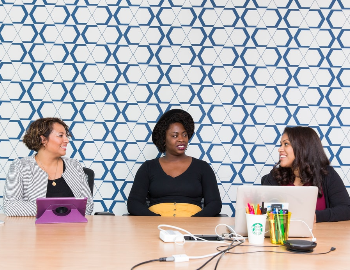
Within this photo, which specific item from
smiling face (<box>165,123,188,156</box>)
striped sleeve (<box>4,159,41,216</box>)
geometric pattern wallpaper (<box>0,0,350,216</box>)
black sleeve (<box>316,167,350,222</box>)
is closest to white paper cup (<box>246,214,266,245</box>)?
black sleeve (<box>316,167,350,222</box>)

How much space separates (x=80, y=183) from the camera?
3379 millimetres

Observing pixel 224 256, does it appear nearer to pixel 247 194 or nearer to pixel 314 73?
pixel 247 194

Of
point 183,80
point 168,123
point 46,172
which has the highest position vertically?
point 183,80

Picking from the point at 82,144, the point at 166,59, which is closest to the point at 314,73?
the point at 166,59

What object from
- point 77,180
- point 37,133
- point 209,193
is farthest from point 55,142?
point 209,193

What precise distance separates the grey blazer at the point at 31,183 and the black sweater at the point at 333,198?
137cm

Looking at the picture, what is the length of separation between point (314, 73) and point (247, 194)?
95.6 inches

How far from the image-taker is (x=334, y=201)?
2939 millimetres

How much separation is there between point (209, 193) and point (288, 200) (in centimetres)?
160

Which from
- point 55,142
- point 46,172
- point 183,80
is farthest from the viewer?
point 183,80

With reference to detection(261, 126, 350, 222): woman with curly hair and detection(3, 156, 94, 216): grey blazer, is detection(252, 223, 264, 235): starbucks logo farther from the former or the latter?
detection(3, 156, 94, 216): grey blazer

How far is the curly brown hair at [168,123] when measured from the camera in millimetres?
3863

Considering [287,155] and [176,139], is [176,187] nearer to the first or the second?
[176,139]

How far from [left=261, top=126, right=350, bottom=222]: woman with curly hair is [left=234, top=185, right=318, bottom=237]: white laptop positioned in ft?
2.99
